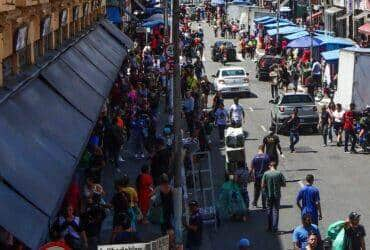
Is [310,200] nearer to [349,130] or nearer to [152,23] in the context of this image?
[349,130]

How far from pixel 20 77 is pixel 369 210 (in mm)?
8680

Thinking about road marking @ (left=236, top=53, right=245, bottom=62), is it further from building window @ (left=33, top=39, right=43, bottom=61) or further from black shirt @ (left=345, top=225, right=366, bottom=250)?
black shirt @ (left=345, top=225, right=366, bottom=250)

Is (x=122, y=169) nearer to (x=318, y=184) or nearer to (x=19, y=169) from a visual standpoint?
(x=318, y=184)

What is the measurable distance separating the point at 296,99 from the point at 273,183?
15989mm

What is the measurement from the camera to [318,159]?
94.4 feet

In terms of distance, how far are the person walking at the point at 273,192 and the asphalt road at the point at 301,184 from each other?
275mm

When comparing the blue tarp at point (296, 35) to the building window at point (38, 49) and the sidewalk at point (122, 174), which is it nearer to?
the sidewalk at point (122, 174)

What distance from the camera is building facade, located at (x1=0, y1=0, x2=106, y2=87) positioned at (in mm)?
18047

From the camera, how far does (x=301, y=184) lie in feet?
81.9

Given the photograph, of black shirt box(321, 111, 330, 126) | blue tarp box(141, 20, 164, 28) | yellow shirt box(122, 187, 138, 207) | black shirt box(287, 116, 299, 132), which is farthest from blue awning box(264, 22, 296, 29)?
yellow shirt box(122, 187, 138, 207)

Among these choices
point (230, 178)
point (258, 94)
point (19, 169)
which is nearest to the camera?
point (19, 169)

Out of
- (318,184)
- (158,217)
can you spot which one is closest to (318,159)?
(318,184)

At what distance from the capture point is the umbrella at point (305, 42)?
5100cm

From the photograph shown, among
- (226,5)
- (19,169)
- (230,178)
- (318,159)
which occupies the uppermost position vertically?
(19,169)
